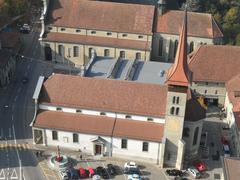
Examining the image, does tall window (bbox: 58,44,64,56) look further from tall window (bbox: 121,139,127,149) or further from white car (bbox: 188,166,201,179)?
white car (bbox: 188,166,201,179)

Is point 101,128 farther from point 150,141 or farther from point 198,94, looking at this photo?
point 198,94

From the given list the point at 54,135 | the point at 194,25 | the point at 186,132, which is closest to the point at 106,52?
the point at 194,25

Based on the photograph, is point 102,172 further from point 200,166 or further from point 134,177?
point 200,166

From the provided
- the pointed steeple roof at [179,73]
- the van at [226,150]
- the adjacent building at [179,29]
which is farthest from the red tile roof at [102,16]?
the pointed steeple roof at [179,73]

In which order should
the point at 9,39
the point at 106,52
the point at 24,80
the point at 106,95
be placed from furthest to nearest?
the point at 9,39, the point at 106,52, the point at 24,80, the point at 106,95

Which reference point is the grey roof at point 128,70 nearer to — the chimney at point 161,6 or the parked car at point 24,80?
the chimney at point 161,6
